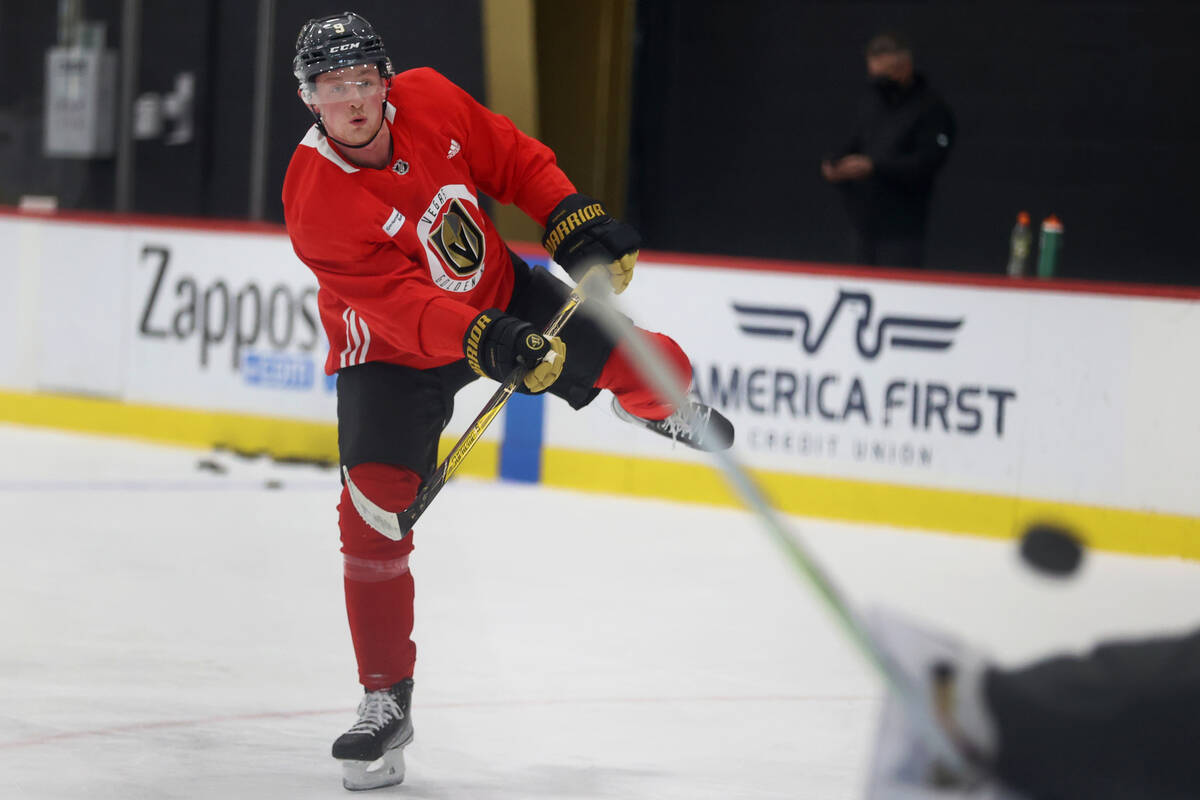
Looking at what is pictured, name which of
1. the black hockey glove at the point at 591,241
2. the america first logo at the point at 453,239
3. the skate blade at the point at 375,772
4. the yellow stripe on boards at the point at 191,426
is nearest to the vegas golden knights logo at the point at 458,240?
the america first logo at the point at 453,239

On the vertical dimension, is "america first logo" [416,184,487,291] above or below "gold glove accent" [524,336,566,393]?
above

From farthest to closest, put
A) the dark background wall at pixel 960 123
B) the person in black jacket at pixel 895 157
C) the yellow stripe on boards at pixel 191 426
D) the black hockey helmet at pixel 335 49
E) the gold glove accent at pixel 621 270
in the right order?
the dark background wall at pixel 960 123 → the yellow stripe on boards at pixel 191 426 → the person in black jacket at pixel 895 157 → the gold glove accent at pixel 621 270 → the black hockey helmet at pixel 335 49

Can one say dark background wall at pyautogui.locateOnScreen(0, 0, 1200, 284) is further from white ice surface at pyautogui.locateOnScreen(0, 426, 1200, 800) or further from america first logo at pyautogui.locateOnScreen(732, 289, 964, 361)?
white ice surface at pyautogui.locateOnScreen(0, 426, 1200, 800)

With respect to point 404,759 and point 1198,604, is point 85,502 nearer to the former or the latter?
point 404,759

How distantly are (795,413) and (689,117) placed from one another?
12.2 ft

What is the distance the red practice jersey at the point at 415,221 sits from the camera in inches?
110

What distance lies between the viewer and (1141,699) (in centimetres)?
149

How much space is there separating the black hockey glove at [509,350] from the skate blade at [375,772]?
2.30 ft

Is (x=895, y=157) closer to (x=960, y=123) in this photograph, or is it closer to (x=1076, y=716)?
(x=960, y=123)

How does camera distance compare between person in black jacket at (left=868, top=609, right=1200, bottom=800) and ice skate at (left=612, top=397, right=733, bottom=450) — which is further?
ice skate at (left=612, top=397, right=733, bottom=450)

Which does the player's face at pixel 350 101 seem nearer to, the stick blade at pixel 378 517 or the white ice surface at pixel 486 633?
the stick blade at pixel 378 517

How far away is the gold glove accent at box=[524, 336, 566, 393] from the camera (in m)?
2.68

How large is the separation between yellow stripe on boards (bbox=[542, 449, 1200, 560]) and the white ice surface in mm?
95

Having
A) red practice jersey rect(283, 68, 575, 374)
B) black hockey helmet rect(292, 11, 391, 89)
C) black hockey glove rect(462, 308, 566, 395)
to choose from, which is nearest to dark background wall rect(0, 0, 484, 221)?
red practice jersey rect(283, 68, 575, 374)
